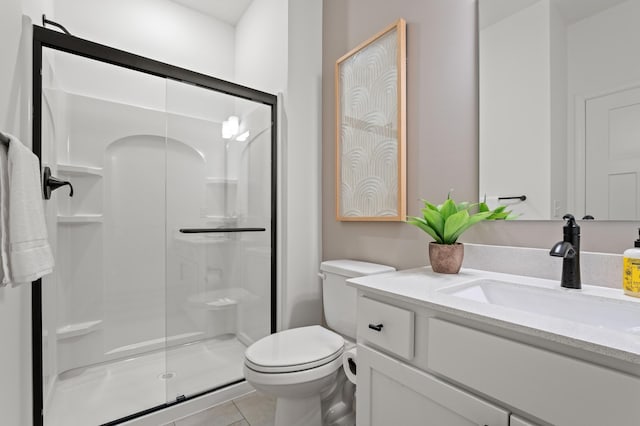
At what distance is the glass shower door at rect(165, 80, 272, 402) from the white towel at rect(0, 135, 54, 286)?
1129 millimetres

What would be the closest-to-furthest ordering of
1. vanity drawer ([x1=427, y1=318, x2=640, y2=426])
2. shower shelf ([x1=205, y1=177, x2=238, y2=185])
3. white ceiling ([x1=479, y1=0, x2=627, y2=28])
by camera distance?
vanity drawer ([x1=427, y1=318, x2=640, y2=426]) → white ceiling ([x1=479, y1=0, x2=627, y2=28]) → shower shelf ([x1=205, y1=177, x2=238, y2=185])

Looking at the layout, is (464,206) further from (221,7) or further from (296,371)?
(221,7)

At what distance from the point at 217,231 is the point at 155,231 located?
56 cm

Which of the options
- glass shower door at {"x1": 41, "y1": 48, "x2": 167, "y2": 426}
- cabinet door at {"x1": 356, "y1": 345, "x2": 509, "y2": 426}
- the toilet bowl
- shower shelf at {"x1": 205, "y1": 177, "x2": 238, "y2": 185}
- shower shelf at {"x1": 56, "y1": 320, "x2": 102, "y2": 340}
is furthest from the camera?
shower shelf at {"x1": 205, "y1": 177, "x2": 238, "y2": 185}

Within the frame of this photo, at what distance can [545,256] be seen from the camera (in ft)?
3.37

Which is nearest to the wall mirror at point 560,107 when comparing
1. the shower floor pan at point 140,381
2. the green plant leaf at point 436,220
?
the green plant leaf at point 436,220

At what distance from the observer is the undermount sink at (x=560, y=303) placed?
29.5 inches

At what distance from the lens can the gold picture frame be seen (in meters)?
1.51

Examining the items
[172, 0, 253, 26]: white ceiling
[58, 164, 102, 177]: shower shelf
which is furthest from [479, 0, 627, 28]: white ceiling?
[58, 164, 102, 177]: shower shelf

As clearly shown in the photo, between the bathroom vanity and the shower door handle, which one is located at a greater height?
the shower door handle

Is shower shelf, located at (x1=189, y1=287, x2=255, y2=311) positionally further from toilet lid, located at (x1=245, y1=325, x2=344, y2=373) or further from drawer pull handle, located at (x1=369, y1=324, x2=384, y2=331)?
drawer pull handle, located at (x1=369, y1=324, x2=384, y2=331)

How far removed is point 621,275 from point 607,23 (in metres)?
0.76

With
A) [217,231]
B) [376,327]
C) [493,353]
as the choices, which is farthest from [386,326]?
[217,231]

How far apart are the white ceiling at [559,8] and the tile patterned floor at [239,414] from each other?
6.83 feet
